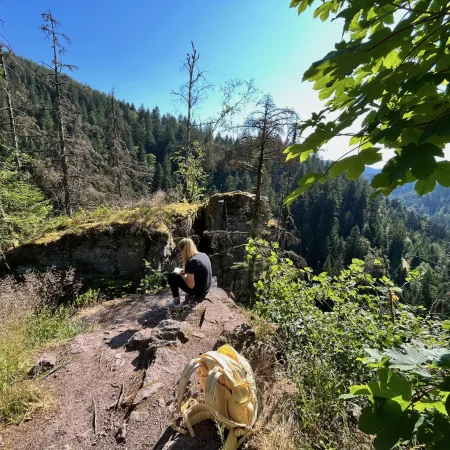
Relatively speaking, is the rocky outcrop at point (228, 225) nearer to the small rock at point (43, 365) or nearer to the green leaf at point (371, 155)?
the small rock at point (43, 365)

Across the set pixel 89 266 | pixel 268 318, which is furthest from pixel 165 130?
pixel 268 318

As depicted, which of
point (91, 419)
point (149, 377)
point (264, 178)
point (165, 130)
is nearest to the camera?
point (91, 419)

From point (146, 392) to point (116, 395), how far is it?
46 centimetres

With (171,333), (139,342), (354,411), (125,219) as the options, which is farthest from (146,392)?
(125,219)

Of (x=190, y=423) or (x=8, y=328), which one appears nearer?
(x=190, y=423)

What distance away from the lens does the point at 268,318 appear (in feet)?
12.4

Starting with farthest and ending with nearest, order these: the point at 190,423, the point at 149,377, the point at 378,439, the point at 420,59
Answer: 1. the point at 149,377
2. the point at 190,423
3. the point at 420,59
4. the point at 378,439

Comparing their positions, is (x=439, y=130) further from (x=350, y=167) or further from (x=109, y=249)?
(x=109, y=249)

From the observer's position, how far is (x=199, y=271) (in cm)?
479

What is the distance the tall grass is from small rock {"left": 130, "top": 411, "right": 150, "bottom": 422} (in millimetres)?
1001

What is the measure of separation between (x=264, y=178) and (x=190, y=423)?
640 centimetres

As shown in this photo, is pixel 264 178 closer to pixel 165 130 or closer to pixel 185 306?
pixel 185 306

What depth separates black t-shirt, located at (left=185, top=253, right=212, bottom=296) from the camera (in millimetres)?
4742

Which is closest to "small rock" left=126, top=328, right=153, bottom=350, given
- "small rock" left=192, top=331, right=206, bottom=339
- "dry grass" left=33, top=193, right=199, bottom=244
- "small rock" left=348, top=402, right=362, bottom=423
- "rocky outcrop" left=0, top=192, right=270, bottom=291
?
"small rock" left=192, top=331, right=206, bottom=339
